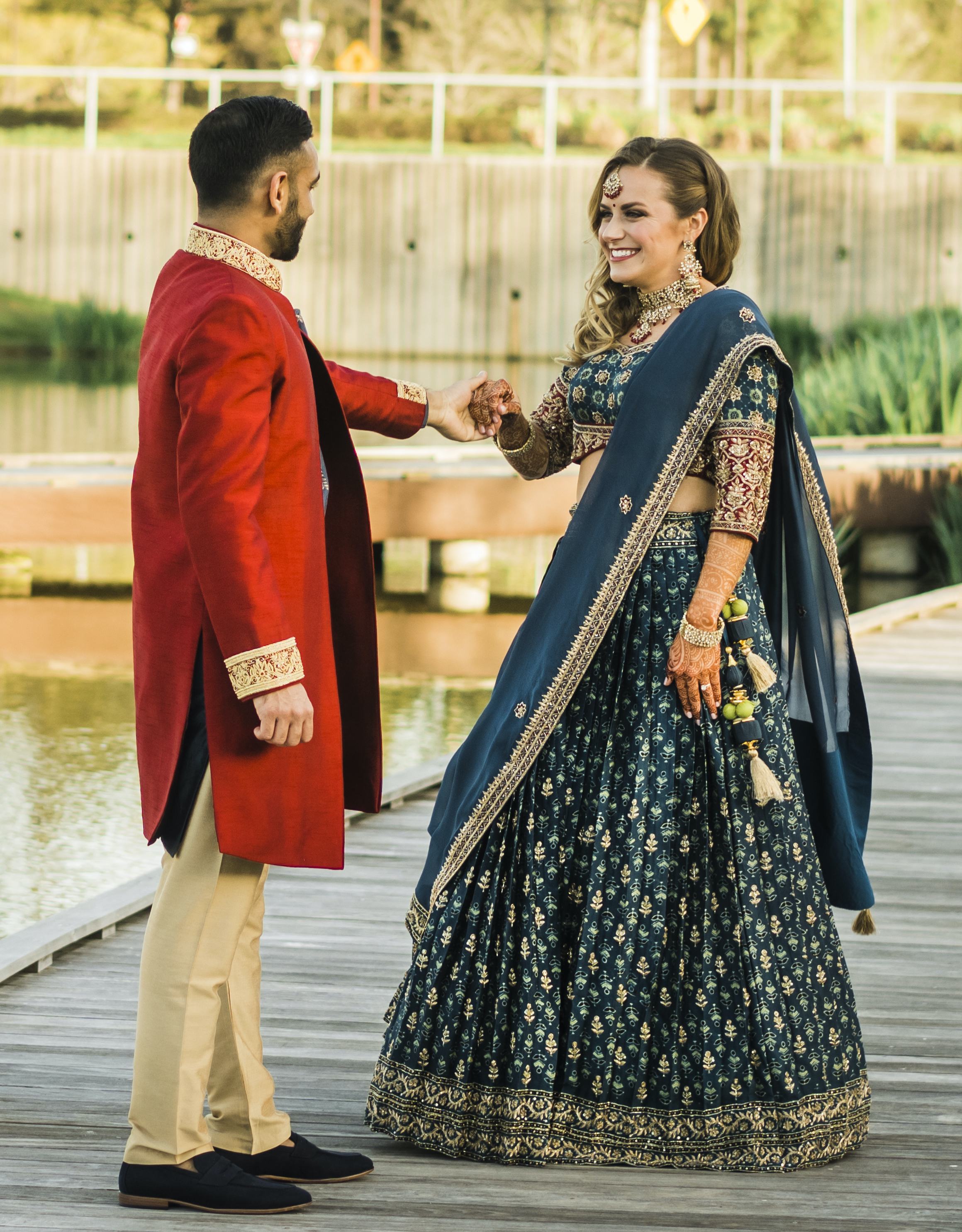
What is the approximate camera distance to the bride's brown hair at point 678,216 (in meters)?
2.36

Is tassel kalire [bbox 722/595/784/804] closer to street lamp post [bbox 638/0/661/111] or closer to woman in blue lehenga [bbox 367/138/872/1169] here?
woman in blue lehenga [bbox 367/138/872/1169]

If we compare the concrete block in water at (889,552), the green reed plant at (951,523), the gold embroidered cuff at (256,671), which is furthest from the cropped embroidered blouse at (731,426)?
the concrete block in water at (889,552)

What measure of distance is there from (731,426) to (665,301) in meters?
0.27

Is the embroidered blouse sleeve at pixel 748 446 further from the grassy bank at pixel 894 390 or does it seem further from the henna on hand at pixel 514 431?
the grassy bank at pixel 894 390

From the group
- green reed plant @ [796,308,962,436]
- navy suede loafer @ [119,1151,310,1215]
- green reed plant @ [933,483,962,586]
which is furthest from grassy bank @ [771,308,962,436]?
navy suede loafer @ [119,1151,310,1215]

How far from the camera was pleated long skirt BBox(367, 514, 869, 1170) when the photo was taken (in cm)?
220

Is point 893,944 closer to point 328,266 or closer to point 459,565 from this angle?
point 459,565

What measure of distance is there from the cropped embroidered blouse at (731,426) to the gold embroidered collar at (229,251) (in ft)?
1.93

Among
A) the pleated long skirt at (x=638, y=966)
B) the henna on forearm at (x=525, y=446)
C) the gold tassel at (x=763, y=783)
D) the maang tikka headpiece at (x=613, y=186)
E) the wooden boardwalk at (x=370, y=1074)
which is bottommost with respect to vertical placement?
the wooden boardwalk at (x=370, y=1074)

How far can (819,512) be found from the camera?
7.82 feet

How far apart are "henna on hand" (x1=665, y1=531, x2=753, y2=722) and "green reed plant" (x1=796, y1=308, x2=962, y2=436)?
9.19m

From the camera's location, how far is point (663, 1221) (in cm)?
202

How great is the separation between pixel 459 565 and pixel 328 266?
541 inches

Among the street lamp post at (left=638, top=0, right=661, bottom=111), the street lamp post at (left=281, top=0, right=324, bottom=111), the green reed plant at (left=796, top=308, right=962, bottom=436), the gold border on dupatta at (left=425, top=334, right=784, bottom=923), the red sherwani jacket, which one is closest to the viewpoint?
the red sherwani jacket
